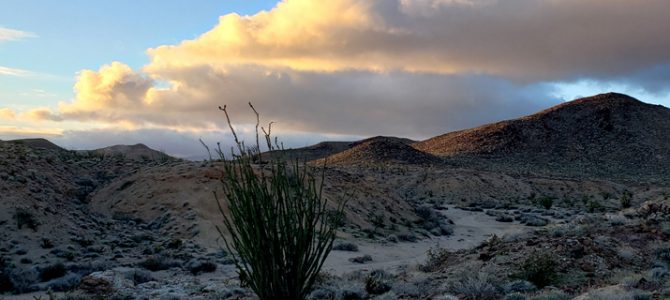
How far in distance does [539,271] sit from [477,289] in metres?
1.80

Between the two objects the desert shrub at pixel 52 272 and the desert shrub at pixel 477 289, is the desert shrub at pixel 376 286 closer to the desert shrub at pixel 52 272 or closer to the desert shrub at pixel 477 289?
the desert shrub at pixel 477 289

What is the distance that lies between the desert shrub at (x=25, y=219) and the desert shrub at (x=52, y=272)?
14.3ft

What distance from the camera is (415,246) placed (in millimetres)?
23844

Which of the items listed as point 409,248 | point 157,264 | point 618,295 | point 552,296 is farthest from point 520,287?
point 409,248

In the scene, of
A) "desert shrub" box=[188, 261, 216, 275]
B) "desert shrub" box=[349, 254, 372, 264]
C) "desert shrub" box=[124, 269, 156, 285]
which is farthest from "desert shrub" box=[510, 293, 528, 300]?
"desert shrub" box=[124, 269, 156, 285]

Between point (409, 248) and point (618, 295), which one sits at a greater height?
point (618, 295)

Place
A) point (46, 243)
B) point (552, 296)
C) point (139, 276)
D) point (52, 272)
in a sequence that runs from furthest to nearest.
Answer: point (46, 243) → point (52, 272) → point (139, 276) → point (552, 296)

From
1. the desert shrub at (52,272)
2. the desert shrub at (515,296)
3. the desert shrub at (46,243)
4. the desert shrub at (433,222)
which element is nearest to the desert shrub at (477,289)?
the desert shrub at (515,296)

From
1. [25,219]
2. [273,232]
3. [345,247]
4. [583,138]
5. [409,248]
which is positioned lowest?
[409,248]

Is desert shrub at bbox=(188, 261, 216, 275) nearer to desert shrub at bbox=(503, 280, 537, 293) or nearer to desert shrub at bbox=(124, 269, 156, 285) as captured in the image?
desert shrub at bbox=(124, 269, 156, 285)

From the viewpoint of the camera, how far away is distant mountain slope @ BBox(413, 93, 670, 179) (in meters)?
72.2

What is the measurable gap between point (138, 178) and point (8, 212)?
7382mm

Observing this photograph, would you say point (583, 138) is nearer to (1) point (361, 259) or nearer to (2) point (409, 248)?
(2) point (409, 248)

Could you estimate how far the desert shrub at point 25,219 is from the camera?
61.8ft
